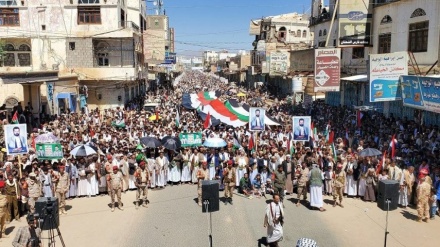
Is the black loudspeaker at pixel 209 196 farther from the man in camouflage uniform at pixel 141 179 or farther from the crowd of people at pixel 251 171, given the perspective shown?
the man in camouflage uniform at pixel 141 179

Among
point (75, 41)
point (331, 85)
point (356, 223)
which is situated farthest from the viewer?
point (75, 41)

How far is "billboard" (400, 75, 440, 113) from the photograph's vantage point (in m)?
14.9

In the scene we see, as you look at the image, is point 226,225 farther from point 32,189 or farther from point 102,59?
point 102,59

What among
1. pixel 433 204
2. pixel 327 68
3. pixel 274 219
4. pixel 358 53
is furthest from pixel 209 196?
pixel 358 53

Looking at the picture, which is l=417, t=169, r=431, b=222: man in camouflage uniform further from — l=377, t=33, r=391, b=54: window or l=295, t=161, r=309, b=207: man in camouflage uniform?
l=377, t=33, r=391, b=54: window

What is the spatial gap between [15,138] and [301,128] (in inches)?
374

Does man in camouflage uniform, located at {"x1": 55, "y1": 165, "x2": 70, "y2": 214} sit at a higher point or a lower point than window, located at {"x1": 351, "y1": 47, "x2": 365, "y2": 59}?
lower

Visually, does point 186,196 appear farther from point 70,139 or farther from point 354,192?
point 70,139

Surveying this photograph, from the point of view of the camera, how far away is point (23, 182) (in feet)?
35.0

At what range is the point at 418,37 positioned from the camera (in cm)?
2148

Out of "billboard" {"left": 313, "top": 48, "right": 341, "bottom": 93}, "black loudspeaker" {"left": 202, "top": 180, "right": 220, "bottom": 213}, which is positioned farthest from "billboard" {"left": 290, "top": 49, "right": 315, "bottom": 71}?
"black loudspeaker" {"left": 202, "top": 180, "right": 220, "bottom": 213}

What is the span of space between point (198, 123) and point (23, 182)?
41.7 feet

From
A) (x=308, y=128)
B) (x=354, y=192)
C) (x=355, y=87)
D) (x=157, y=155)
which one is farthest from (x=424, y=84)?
(x=355, y=87)

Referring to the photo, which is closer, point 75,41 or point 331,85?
point 331,85
